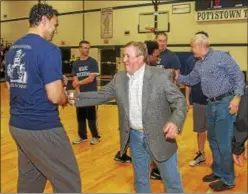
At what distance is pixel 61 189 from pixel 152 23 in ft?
41.3

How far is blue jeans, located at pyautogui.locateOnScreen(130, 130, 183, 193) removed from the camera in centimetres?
256

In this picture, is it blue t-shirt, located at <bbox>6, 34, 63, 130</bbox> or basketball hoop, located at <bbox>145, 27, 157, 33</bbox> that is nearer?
blue t-shirt, located at <bbox>6, 34, 63, 130</bbox>

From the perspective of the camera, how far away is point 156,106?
242cm

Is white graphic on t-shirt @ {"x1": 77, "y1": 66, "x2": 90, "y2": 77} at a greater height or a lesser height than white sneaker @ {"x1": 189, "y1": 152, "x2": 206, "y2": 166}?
greater

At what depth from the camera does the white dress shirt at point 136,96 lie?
248 cm

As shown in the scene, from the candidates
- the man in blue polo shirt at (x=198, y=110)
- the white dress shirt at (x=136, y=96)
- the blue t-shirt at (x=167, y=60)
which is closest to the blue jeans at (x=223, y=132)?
the man in blue polo shirt at (x=198, y=110)

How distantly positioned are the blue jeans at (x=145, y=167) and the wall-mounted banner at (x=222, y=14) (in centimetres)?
1004

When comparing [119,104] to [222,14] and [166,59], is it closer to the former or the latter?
[166,59]

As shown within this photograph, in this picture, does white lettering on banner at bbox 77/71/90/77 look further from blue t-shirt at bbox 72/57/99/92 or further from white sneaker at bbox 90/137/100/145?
white sneaker at bbox 90/137/100/145

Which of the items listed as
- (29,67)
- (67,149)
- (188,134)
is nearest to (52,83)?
(29,67)

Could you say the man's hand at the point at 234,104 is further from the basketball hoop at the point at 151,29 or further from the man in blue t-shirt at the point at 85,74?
the basketball hoop at the point at 151,29

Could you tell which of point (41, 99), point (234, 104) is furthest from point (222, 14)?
point (41, 99)

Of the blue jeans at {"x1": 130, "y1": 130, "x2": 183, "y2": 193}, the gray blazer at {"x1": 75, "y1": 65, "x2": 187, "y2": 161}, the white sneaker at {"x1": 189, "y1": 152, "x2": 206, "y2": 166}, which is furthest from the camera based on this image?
the white sneaker at {"x1": 189, "y1": 152, "x2": 206, "y2": 166}

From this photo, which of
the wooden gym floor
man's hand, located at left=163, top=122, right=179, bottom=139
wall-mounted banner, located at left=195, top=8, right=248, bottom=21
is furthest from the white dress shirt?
wall-mounted banner, located at left=195, top=8, right=248, bottom=21
